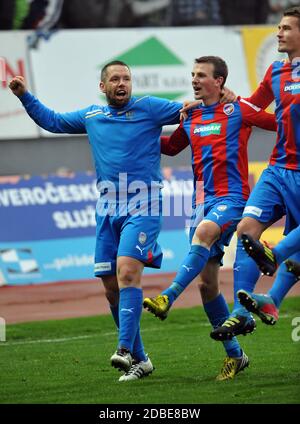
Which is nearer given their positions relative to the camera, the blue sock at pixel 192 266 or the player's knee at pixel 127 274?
the blue sock at pixel 192 266

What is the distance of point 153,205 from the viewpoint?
8328 millimetres

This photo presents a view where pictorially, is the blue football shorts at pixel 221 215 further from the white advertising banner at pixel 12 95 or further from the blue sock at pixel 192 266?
the white advertising banner at pixel 12 95

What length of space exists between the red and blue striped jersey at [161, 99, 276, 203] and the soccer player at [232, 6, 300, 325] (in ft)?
1.19

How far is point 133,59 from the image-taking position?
20203mm

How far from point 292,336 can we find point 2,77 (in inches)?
163

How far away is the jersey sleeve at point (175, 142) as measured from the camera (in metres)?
8.56

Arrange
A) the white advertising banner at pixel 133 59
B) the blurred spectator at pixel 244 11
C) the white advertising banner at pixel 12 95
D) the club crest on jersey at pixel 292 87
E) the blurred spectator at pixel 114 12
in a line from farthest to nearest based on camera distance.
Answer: the blurred spectator at pixel 244 11
the blurred spectator at pixel 114 12
the white advertising banner at pixel 133 59
the white advertising banner at pixel 12 95
the club crest on jersey at pixel 292 87

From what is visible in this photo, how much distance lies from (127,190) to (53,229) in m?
7.47

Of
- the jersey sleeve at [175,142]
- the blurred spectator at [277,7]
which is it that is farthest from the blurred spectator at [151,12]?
the jersey sleeve at [175,142]

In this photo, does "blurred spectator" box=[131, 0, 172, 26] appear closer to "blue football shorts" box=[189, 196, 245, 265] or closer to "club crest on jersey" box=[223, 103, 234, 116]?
"club crest on jersey" box=[223, 103, 234, 116]

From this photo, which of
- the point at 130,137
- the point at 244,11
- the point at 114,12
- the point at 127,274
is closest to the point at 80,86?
the point at 114,12

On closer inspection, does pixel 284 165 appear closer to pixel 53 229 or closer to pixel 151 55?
pixel 53 229

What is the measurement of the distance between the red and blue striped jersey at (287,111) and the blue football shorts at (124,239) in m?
1.12
